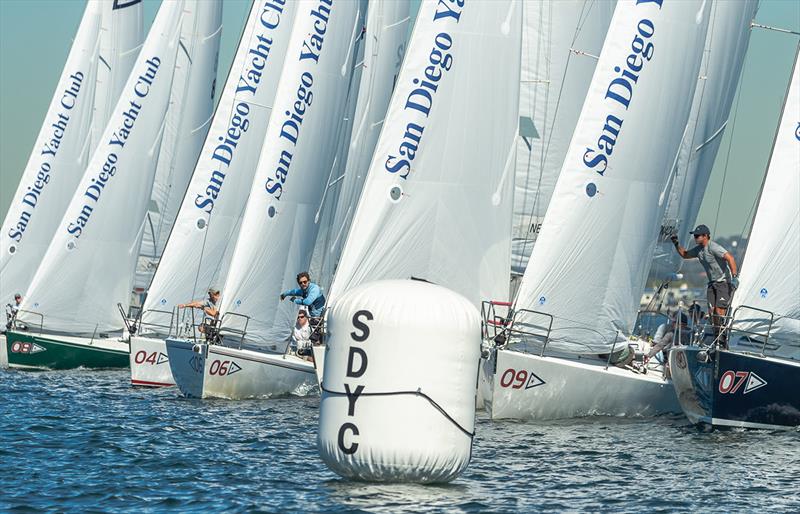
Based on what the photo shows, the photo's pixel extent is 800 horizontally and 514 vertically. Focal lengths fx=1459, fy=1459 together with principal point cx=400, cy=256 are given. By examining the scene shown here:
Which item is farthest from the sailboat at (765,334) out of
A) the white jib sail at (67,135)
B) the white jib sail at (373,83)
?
the white jib sail at (67,135)

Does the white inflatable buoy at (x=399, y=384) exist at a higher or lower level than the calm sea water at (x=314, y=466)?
higher

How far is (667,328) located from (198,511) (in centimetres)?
1191

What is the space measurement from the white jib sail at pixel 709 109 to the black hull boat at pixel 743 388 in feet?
18.0

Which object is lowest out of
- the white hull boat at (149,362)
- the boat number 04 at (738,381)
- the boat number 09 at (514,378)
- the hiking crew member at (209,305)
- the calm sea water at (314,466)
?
the calm sea water at (314,466)

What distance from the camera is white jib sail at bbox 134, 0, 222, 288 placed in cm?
3756

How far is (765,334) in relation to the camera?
2014 cm

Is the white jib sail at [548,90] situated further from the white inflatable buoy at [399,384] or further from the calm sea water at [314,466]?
the white inflatable buoy at [399,384]

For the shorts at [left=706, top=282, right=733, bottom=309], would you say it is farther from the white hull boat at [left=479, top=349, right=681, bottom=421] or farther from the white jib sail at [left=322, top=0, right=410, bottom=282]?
the white jib sail at [left=322, top=0, right=410, bottom=282]

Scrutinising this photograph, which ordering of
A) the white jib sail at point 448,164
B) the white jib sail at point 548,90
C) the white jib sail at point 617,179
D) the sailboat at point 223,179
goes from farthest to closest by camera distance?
the white jib sail at point 548,90, the sailboat at point 223,179, the white jib sail at point 448,164, the white jib sail at point 617,179

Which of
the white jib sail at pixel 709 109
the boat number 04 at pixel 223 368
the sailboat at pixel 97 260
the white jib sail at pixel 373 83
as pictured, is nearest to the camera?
the boat number 04 at pixel 223 368

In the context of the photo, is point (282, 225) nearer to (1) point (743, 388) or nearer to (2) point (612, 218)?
(2) point (612, 218)

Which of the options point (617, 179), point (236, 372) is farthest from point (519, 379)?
point (236, 372)

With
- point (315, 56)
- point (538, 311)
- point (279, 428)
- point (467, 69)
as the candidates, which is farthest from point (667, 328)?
point (315, 56)

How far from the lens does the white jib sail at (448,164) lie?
23344 millimetres
